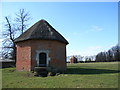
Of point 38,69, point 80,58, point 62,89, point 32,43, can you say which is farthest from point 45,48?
point 80,58

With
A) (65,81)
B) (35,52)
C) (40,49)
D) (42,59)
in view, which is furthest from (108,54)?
(65,81)

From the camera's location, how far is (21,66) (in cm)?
2872

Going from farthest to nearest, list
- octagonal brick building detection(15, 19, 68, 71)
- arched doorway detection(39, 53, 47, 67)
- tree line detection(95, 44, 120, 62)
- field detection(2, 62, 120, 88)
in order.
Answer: tree line detection(95, 44, 120, 62) < arched doorway detection(39, 53, 47, 67) < octagonal brick building detection(15, 19, 68, 71) < field detection(2, 62, 120, 88)

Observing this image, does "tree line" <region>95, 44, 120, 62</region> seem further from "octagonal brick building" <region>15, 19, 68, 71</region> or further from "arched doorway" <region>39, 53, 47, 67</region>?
"arched doorway" <region>39, 53, 47, 67</region>

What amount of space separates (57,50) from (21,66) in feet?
19.3

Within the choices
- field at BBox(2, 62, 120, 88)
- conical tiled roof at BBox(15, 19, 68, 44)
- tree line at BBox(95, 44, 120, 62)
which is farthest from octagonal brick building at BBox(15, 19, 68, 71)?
tree line at BBox(95, 44, 120, 62)

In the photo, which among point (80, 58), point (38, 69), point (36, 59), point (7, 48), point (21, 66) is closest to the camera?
point (38, 69)

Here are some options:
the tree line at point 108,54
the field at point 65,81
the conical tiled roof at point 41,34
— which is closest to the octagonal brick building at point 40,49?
the conical tiled roof at point 41,34

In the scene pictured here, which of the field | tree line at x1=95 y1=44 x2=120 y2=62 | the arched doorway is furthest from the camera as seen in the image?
tree line at x1=95 y1=44 x2=120 y2=62

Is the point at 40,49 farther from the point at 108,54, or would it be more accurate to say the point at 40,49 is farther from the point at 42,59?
the point at 108,54

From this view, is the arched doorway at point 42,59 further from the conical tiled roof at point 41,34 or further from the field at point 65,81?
the field at point 65,81

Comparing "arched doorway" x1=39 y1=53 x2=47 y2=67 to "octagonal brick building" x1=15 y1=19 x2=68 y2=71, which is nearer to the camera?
"octagonal brick building" x1=15 y1=19 x2=68 y2=71

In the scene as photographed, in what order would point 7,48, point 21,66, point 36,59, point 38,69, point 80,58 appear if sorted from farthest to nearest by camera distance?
point 80,58, point 7,48, point 21,66, point 36,59, point 38,69

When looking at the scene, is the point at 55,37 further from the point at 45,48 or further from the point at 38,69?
the point at 38,69
